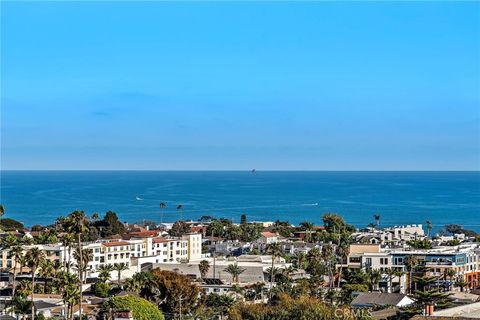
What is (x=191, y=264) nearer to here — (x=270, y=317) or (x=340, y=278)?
(x=340, y=278)

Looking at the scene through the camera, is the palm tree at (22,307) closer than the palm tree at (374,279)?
Yes

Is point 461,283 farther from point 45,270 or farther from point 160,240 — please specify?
point 160,240

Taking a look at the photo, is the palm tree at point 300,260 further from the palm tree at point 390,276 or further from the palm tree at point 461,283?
the palm tree at point 461,283

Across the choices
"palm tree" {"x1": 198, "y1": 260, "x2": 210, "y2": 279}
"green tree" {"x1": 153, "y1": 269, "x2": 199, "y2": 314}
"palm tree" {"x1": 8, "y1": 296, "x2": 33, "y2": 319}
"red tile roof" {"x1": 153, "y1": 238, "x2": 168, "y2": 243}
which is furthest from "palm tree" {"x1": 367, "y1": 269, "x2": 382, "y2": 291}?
"red tile roof" {"x1": 153, "y1": 238, "x2": 168, "y2": 243}

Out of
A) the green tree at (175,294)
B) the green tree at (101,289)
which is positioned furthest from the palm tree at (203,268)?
the green tree at (175,294)

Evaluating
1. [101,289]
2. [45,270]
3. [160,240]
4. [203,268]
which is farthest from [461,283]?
[160,240]

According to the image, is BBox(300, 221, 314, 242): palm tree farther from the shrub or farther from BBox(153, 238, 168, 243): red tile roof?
the shrub
